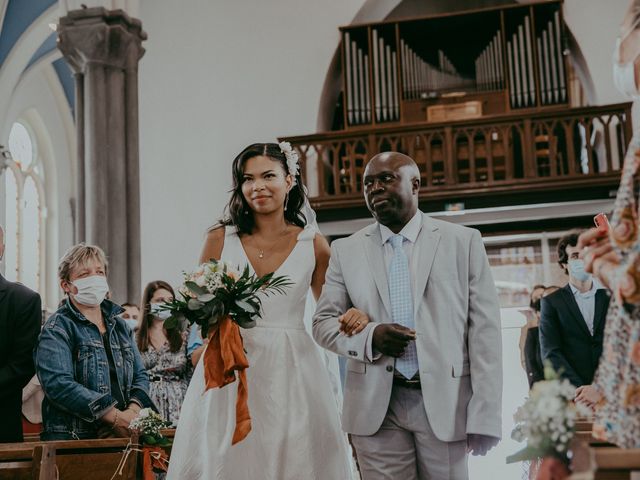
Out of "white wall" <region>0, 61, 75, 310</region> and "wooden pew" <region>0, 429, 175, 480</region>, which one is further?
"white wall" <region>0, 61, 75, 310</region>

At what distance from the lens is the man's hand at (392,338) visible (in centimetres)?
323

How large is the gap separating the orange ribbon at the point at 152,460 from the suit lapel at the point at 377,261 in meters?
1.44

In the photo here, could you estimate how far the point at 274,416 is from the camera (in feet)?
12.0

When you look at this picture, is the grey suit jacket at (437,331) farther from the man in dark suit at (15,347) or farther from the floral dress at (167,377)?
the floral dress at (167,377)

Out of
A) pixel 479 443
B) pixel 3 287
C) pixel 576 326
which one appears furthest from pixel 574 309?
pixel 3 287

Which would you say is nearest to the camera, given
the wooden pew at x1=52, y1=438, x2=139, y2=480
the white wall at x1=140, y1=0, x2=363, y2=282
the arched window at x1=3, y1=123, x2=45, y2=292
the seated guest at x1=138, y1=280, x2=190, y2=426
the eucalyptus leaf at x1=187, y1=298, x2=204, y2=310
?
the eucalyptus leaf at x1=187, y1=298, x2=204, y2=310

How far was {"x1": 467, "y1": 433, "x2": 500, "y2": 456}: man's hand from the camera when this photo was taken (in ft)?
10.7

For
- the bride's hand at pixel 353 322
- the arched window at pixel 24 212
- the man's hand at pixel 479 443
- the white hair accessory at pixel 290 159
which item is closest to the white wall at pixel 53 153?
the arched window at pixel 24 212

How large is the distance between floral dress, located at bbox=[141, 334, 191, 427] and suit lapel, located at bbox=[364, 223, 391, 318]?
290 centimetres

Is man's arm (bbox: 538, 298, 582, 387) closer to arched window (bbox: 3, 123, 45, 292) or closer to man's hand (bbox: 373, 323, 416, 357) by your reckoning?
man's hand (bbox: 373, 323, 416, 357)

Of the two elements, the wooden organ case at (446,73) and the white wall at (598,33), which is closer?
the white wall at (598,33)

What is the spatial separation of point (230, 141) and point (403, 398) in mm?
11527

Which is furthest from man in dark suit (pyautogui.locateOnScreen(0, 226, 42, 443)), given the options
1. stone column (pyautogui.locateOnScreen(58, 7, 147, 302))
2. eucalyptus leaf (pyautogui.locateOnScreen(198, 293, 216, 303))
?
stone column (pyautogui.locateOnScreen(58, 7, 147, 302))

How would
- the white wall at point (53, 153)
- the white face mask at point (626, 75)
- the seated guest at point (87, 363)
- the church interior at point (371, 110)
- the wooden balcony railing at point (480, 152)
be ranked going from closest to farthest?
the white face mask at point (626, 75) < the seated guest at point (87, 363) < the wooden balcony railing at point (480, 152) < the church interior at point (371, 110) < the white wall at point (53, 153)
